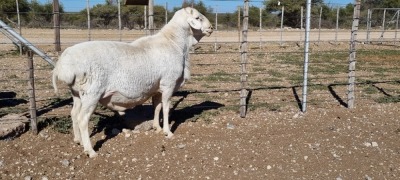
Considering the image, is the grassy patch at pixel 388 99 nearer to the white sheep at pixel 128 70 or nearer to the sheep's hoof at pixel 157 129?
the white sheep at pixel 128 70

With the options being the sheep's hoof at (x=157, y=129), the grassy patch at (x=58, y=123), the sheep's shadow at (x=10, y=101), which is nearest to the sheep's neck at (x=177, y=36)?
the sheep's hoof at (x=157, y=129)

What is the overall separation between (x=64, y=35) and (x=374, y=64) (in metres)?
18.9

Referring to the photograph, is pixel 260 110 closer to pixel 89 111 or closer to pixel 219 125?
pixel 219 125

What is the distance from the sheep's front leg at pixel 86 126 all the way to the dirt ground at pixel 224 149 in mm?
124

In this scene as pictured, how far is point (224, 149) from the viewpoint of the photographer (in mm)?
6020

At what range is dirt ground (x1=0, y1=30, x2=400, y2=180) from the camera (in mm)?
5328

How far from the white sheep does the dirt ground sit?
0.39m

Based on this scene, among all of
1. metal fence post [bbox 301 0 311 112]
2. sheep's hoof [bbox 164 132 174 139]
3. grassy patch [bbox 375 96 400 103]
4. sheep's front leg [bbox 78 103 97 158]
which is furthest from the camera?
grassy patch [bbox 375 96 400 103]

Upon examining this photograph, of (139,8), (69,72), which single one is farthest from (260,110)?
(139,8)

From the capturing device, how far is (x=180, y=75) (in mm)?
6496

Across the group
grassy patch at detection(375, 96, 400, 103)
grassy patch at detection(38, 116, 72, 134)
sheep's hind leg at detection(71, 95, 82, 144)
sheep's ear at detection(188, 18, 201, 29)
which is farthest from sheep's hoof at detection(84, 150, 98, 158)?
grassy patch at detection(375, 96, 400, 103)

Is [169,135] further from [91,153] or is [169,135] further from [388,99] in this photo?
[388,99]

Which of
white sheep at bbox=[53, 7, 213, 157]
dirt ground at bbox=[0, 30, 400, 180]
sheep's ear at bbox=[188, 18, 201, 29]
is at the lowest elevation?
dirt ground at bbox=[0, 30, 400, 180]

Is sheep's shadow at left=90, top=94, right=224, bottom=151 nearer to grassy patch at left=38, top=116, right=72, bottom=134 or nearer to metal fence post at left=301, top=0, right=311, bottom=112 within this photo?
grassy patch at left=38, top=116, right=72, bottom=134
